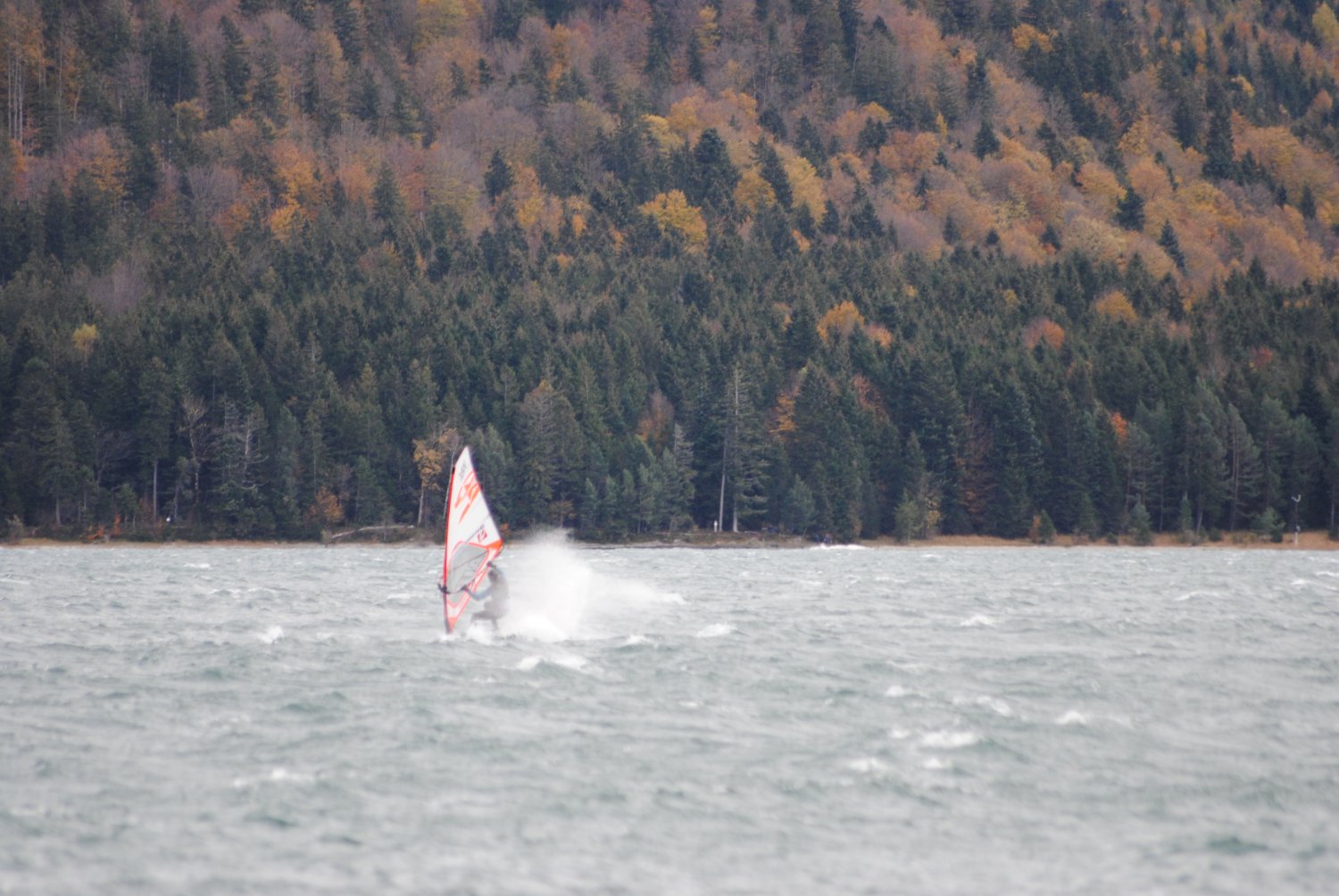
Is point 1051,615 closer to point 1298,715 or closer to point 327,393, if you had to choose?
point 1298,715

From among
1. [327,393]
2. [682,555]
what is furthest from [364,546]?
[682,555]

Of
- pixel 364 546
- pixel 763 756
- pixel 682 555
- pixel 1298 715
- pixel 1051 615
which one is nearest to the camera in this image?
pixel 763 756

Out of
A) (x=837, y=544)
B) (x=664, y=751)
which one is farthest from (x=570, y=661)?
(x=837, y=544)

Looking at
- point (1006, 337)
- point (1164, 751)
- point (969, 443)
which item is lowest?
point (1164, 751)

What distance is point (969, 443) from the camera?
127 m

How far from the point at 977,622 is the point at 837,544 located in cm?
7161

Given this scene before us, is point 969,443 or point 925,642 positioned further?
point 969,443

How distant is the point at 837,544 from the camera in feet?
382

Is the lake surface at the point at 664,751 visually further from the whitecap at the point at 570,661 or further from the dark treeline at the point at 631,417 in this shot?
the dark treeline at the point at 631,417

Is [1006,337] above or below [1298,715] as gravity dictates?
above

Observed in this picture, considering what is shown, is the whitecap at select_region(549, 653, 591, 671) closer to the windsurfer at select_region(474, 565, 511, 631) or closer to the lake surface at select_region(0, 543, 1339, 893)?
the lake surface at select_region(0, 543, 1339, 893)

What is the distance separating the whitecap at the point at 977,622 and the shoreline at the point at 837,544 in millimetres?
62861

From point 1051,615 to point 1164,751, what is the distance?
2194 centimetres

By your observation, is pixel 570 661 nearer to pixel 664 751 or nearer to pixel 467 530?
pixel 467 530
